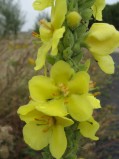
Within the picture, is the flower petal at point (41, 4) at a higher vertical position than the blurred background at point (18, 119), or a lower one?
higher

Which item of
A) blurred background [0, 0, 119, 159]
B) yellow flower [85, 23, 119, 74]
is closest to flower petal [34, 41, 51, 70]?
yellow flower [85, 23, 119, 74]

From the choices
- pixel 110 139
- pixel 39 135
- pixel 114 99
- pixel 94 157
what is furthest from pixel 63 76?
pixel 114 99

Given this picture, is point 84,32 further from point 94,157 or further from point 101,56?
point 94,157

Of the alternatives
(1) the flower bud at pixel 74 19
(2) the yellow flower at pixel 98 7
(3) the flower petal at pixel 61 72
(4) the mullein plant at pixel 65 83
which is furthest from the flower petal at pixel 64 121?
(2) the yellow flower at pixel 98 7

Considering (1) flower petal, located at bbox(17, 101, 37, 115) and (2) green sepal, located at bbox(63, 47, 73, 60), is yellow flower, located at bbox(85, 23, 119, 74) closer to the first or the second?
(2) green sepal, located at bbox(63, 47, 73, 60)

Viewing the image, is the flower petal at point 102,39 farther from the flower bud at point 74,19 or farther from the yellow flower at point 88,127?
the yellow flower at point 88,127

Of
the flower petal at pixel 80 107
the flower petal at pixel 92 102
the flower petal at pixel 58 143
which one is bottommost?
the flower petal at pixel 58 143
